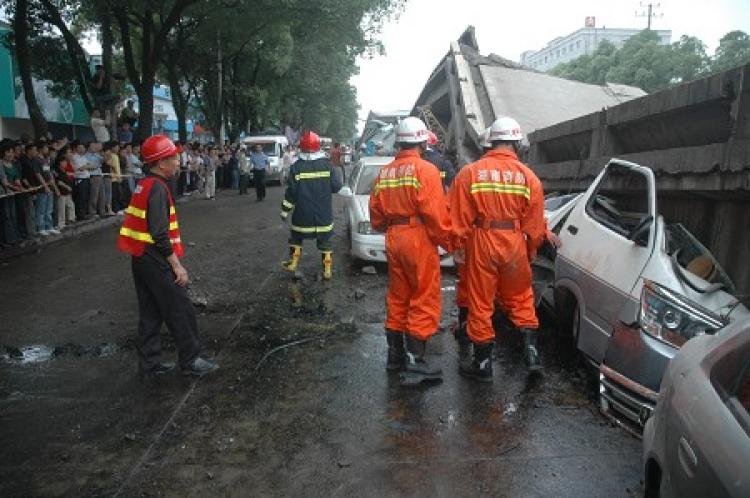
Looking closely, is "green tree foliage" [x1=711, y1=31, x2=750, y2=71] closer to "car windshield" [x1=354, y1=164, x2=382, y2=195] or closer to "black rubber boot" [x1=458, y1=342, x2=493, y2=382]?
"car windshield" [x1=354, y1=164, x2=382, y2=195]

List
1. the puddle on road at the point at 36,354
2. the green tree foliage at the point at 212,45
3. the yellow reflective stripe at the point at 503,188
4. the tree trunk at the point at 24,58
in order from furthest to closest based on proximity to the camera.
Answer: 1. the green tree foliage at the point at 212,45
2. the tree trunk at the point at 24,58
3. the puddle on road at the point at 36,354
4. the yellow reflective stripe at the point at 503,188

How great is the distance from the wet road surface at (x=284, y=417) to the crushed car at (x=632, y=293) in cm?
42

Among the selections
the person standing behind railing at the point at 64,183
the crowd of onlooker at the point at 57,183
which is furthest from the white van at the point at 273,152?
the person standing behind railing at the point at 64,183

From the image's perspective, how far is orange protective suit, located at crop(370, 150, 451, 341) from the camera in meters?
4.41

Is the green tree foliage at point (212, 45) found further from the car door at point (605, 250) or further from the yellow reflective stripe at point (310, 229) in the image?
the car door at point (605, 250)

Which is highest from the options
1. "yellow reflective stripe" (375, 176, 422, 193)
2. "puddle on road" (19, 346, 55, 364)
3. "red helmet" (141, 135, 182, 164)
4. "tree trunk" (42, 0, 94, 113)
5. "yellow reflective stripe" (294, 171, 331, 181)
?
"tree trunk" (42, 0, 94, 113)

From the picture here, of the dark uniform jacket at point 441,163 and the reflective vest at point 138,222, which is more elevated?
the dark uniform jacket at point 441,163

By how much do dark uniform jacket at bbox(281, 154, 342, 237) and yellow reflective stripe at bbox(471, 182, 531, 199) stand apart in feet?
11.3

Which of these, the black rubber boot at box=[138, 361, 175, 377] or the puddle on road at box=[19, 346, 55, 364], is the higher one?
the black rubber boot at box=[138, 361, 175, 377]

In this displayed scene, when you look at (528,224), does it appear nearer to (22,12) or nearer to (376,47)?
(22,12)

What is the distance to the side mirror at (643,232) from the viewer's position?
12.6 ft

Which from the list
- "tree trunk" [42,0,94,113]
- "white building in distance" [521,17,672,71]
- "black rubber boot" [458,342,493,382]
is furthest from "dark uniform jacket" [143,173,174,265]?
"white building in distance" [521,17,672,71]

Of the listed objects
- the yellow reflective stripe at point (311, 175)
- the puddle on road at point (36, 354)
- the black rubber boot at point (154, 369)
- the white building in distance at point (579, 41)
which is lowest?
the puddle on road at point (36, 354)

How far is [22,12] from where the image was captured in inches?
495
